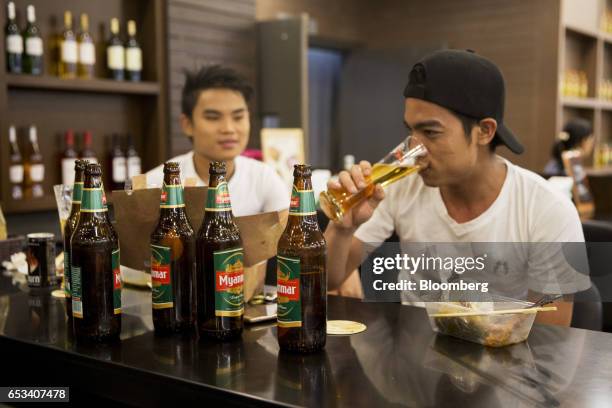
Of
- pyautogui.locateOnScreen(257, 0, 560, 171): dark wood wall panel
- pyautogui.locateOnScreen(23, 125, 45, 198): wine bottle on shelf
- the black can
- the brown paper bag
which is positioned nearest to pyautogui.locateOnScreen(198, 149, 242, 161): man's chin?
pyautogui.locateOnScreen(23, 125, 45, 198): wine bottle on shelf

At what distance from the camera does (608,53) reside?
6.74m

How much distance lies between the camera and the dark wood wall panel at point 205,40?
3.45m

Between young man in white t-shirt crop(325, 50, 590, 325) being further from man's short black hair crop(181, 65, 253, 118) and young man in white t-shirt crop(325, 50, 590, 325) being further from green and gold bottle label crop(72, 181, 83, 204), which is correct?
man's short black hair crop(181, 65, 253, 118)

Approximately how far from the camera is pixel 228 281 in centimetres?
104

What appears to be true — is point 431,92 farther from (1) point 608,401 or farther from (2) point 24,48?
(2) point 24,48

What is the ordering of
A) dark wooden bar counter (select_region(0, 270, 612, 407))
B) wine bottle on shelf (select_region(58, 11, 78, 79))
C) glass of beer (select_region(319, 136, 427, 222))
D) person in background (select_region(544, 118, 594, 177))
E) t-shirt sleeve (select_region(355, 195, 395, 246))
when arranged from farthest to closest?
person in background (select_region(544, 118, 594, 177)) → wine bottle on shelf (select_region(58, 11, 78, 79)) → t-shirt sleeve (select_region(355, 195, 395, 246)) → glass of beer (select_region(319, 136, 427, 222)) → dark wooden bar counter (select_region(0, 270, 612, 407))

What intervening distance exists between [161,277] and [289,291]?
24cm

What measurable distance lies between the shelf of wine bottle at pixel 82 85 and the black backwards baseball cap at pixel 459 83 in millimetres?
1862

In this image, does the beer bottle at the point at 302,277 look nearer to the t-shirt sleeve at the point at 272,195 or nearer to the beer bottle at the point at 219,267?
the beer bottle at the point at 219,267

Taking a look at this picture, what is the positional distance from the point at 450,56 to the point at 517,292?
2.16 ft

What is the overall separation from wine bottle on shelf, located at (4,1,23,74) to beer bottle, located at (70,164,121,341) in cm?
198

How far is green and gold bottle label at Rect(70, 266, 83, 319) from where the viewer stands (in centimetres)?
106

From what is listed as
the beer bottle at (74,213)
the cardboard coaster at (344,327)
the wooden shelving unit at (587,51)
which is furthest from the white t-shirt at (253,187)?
the wooden shelving unit at (587,51)

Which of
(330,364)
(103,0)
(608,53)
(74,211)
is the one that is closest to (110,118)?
(103,0)
